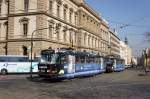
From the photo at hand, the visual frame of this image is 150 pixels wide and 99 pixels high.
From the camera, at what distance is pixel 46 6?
201 feet

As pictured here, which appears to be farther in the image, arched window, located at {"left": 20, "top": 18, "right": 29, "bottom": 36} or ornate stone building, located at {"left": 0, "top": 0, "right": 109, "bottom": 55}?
arched window, located at {"left": 20, "top": 18, "right": 29, "bottom": 36}

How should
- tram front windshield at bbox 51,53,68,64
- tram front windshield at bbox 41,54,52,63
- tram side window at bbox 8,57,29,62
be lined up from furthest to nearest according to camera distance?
tram side window at bbox 8,57,29,62 < tram front windshield at bbox 41,54,52,63 < tram front windshield at bbox 51,53,68,64

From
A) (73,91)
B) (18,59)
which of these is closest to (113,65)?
(18,59)

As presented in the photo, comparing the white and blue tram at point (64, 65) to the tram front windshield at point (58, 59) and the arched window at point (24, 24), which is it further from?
the arched window at point (24, 24)

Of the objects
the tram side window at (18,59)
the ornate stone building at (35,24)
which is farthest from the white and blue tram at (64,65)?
the ornate stone building at (35,24)

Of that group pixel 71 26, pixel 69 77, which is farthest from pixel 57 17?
pixel 69 77

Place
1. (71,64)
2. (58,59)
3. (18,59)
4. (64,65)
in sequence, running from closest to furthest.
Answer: (58,59)
(64,65)
(71,64)
(18,59)

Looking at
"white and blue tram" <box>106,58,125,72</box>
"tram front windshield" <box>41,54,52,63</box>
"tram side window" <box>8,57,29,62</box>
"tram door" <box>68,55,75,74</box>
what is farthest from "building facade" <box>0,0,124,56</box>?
"tram front windshield" <box>41,54,52,63</box>

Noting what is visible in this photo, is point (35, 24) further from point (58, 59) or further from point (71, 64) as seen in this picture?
point (58, 59)

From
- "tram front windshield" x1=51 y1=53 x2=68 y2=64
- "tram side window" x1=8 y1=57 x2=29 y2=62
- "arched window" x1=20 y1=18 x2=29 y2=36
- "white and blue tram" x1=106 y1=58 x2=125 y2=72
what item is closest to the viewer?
"tram front windshield" x1=51 y1=53 x2=68 y2=64

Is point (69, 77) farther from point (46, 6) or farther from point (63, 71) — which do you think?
point (46, 6)

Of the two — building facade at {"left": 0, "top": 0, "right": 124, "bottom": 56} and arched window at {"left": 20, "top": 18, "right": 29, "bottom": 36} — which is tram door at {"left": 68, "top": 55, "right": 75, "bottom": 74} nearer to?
building facade at {"left": 0, "top": 0, "right": 124, "bottom": 56}

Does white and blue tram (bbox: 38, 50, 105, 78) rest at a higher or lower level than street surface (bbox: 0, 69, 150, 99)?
higher

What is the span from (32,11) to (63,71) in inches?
1225
